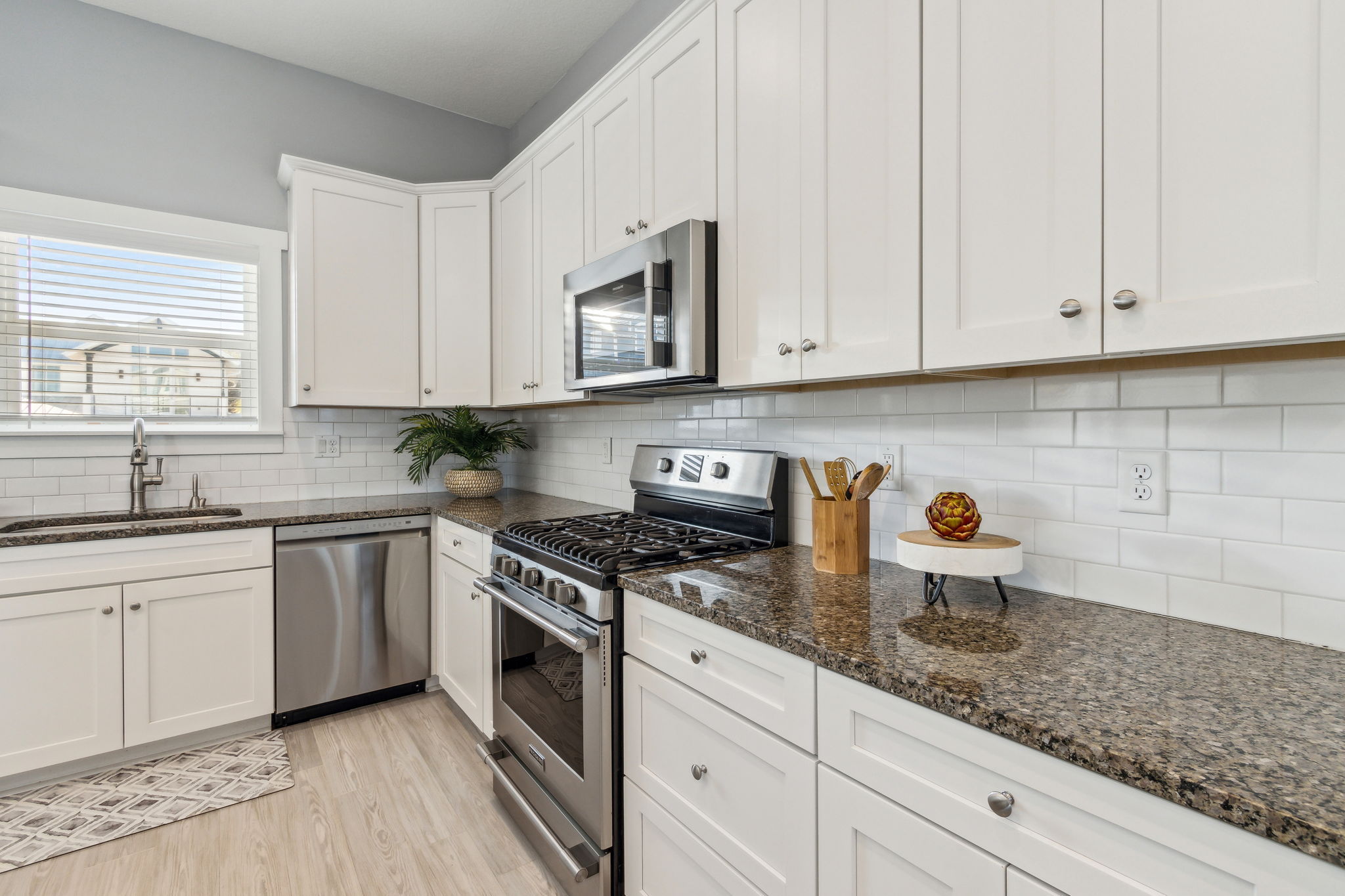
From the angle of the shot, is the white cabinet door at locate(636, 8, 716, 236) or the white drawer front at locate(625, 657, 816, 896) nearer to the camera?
the white drawer front at locate(625, 657, 816, 896)

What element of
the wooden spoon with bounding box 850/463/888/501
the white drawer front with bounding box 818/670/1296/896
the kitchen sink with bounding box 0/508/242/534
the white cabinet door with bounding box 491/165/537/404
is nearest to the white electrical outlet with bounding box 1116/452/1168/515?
the wooden spoon with bounding box 850/463/888/501

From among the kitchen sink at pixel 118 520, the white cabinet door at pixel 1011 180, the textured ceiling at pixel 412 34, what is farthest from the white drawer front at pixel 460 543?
the textured ceiling at pixel 412 34

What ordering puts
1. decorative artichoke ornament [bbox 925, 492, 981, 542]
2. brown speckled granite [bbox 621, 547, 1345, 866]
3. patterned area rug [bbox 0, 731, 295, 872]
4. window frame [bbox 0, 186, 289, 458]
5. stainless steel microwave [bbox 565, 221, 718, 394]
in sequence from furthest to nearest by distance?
window frame [bbox 0, 186, 289, 458] < patterned area rug [bbox 0, 731, 295, 872] < stainless steel microwave [bbox 565, 221, 718, 394] < decorative artichoke ornament [bbox 925, 492, 981, 542] < brown speckled granite [bbox 621, 547, 1345, 866]

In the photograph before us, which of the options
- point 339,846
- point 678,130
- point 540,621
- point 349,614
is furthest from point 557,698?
point 678,130

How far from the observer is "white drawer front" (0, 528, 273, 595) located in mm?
2111

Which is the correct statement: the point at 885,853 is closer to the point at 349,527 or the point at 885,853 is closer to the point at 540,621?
the point at 540,621

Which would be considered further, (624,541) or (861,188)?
(624,541)

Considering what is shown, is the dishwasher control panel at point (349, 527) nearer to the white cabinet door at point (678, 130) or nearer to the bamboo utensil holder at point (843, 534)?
the white cabinet door at point (678, 130)

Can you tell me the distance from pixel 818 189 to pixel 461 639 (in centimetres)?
214

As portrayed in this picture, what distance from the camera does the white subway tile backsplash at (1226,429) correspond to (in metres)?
1.06

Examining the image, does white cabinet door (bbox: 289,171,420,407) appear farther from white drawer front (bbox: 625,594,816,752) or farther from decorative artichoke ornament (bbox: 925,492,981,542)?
decorative artichoke ornament (bbox: 925,492,981,542)

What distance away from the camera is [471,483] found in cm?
316

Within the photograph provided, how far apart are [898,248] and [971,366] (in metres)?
0.29

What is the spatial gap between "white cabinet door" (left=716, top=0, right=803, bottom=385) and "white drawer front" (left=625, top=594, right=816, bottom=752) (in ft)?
2.11
